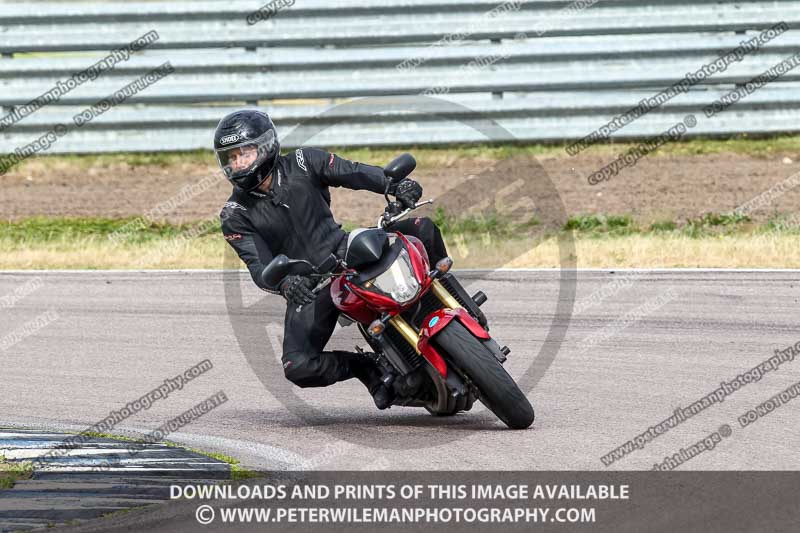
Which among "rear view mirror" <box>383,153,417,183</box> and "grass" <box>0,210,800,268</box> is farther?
"grass" <box>0,210,800,268</box>

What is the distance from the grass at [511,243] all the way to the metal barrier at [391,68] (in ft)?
5.62

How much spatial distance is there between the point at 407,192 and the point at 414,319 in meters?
0.71

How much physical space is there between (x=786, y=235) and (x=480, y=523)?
29.8ft

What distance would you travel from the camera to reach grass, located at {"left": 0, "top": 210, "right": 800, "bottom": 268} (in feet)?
41.1

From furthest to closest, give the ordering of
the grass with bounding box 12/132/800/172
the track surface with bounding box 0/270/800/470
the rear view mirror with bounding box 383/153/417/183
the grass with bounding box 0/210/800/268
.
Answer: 1. the grass with bounding box 12/132/800/172
2. the grass with bounding box 0/210/800/268
3. the rear view mirror with bounding box 383/153/417/183
4. the track surface with bounding box 0/270/800/470

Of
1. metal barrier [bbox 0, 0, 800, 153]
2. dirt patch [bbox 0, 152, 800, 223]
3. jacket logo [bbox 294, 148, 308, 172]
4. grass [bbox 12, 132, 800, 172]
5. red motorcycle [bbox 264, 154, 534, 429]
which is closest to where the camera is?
red motorcycle [bbox 264, 154, 534, 429]

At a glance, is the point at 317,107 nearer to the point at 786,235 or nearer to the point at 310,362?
the point at 786,235

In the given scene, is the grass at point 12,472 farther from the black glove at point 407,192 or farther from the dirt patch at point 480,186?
the dirt patch at point 480,186

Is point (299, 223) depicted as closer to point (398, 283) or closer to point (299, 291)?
point (299, 291)

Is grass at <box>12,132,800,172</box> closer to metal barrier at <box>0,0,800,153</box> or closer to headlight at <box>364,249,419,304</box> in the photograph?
metal barrier at <box>0,0,800,153</box>

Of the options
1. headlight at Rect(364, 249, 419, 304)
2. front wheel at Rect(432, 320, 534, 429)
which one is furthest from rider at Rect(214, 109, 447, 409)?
front wheel at Rect(432, 320, 534, 429)

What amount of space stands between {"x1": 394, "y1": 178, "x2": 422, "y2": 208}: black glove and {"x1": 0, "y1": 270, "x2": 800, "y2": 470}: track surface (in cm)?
121

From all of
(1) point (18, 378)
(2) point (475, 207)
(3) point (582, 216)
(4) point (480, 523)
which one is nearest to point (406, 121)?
(2) point (475, 207)

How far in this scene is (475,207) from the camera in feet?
49.5
